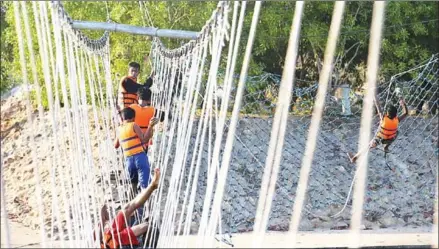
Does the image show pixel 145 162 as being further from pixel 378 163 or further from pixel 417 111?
pixel 417 111

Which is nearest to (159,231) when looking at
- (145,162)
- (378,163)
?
(145,162)

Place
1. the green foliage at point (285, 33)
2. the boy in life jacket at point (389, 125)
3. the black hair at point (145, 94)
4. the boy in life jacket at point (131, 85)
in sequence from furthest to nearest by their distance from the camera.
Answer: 1. the green foliage at point (285, 33)
2. the boy in life jacket at point (389, 125)
3. the boy in life jacket at point (131, 85)
4. the black hair at point (145, 94)

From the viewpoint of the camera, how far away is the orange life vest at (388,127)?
34.5 ft

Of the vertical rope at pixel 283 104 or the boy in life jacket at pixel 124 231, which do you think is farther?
the boy in life jacket at pixel 124 231

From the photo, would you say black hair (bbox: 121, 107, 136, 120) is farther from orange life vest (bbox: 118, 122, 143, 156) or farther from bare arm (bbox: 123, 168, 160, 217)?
bare arm (bbox: 123, 168, 160, 217)

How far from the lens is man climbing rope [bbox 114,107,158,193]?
7.62 meters

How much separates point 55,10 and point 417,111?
336 inches

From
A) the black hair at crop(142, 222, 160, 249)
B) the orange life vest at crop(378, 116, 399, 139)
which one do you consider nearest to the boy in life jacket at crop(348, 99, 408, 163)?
the orange life vest at crop(378, 116, 399, 139)

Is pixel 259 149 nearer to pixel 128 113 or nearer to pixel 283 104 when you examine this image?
pixel 128 113

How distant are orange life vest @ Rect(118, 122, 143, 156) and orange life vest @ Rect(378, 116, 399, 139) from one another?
370cm

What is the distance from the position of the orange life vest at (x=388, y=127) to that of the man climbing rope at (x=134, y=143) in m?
3.61

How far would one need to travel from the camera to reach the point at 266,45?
40.6ft

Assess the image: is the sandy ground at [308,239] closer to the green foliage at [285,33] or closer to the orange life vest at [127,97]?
the orange life vest at [127,97]

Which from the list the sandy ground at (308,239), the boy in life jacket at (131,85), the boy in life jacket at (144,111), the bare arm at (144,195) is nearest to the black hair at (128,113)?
the boy in life jacket at (144,111)
